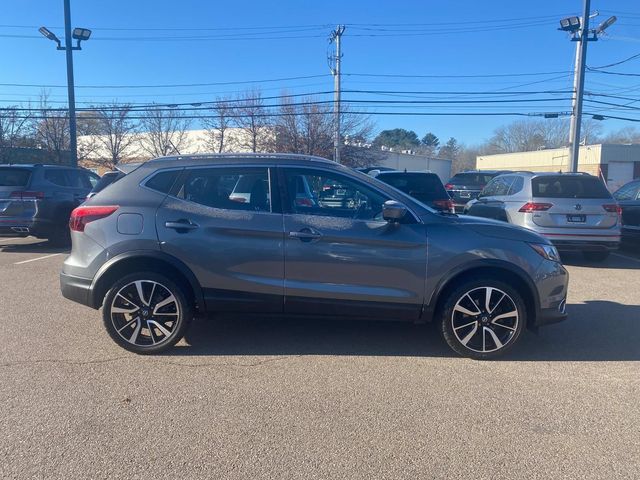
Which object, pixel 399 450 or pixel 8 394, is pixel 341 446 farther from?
pixel 8 394

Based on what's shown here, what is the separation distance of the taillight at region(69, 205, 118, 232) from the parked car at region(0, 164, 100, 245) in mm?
6381

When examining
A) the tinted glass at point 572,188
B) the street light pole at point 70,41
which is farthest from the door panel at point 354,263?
the street light pole at point 70,41

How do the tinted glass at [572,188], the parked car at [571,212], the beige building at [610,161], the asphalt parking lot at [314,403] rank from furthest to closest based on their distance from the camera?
1. the beige building at [610,161]
2. the tinted glass at [572,188]
3. the parked car at [571,212]
4. the asphalt parking lot at [314,403]

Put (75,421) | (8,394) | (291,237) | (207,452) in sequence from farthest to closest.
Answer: (291,237), (8,394), (75,421), (207,452)

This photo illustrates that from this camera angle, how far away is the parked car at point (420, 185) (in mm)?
10398

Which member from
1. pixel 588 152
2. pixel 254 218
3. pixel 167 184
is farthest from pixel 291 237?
pixel 588 152

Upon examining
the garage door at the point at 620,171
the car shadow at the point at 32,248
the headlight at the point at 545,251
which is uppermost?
the garage door at the point at 620,171

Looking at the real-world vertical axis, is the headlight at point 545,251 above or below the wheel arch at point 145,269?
above

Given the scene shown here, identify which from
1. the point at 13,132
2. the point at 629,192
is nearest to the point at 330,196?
the point at 629,192

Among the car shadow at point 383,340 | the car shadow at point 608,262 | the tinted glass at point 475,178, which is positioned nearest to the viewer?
the car shadow at point 383,340

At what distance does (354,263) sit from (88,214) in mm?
2458

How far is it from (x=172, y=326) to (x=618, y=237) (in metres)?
7.83

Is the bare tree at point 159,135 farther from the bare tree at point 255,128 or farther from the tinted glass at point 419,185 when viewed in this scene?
the tinted glass at point 419,185

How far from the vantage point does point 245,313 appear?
177 inches
